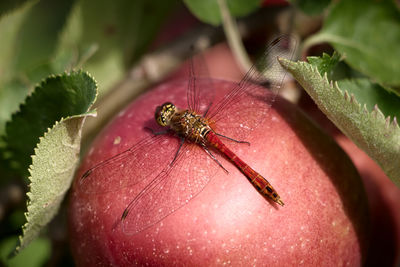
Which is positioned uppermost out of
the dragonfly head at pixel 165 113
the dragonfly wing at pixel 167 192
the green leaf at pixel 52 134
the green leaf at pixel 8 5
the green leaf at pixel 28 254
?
the green leaf at pixel 8 5

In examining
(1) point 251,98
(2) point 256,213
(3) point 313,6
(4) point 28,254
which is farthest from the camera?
(4) point 28,254

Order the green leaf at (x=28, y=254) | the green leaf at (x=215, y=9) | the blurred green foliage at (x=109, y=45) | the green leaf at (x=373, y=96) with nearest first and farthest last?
the green leaf at (x=373, y=96) → the blurred green foliage at (x=109, y=45) → the green leaf at (x=215, y=9) → the green leaf at (x=28, y=254)

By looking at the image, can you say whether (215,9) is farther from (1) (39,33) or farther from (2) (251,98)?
(1) (39,33)

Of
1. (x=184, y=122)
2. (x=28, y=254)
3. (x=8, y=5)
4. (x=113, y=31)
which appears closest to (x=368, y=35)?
(x=184, y=122)

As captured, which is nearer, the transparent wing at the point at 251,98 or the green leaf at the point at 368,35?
the transparent wing at the point at 251,98

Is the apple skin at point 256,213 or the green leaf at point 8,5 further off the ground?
Result: the green leaf at point 8,5

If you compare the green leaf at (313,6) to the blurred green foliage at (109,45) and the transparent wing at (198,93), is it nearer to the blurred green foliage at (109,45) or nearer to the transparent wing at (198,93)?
the blurred green foliage at (109,45)

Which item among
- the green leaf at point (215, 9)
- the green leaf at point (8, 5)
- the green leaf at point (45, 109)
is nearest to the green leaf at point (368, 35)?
the green leaf at point (215, 9)
